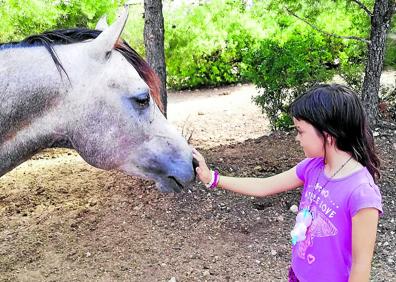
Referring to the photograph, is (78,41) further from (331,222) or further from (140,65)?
(331,222)

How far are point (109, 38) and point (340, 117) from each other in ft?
3.59

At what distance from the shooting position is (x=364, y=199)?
1.80 metres

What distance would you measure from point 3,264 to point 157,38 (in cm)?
236

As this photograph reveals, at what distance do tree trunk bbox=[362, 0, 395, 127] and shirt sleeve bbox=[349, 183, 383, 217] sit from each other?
342cm

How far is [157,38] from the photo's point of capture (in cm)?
462

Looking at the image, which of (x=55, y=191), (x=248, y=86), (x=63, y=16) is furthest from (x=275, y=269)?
(x=248, y=86)

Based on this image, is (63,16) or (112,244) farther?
(63,16)

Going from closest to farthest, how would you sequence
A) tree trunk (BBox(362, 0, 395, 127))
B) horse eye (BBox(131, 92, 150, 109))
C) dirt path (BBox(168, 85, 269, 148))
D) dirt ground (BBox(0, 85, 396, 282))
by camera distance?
horse eye (BBox(131, 92, 150, 109)) < dirt ground (BBox(0, 85, 396, 282)) < tree trunk (BBox(362, 0, 395, 127)) < dirt path (BBox(168, 85, 269, 148))

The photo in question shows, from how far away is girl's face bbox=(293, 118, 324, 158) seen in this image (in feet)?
6.35

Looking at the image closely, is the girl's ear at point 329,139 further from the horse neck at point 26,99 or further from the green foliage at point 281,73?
the green foliage at point 281,73

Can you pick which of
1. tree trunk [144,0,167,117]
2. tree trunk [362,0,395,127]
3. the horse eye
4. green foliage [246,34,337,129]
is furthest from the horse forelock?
green foliage [246,34,337,129]

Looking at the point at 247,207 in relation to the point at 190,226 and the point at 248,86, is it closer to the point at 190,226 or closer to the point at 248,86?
the point at 190,226

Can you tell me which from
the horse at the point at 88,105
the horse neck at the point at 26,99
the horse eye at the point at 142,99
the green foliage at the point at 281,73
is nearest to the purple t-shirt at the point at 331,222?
the horse at the point at 88,105

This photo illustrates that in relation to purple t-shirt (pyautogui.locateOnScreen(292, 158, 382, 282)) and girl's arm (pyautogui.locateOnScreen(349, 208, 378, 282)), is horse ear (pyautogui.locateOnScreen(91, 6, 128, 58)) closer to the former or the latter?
purple t-shirt (pyautogui.locateOnScreen(292, 158, 382, 282))
